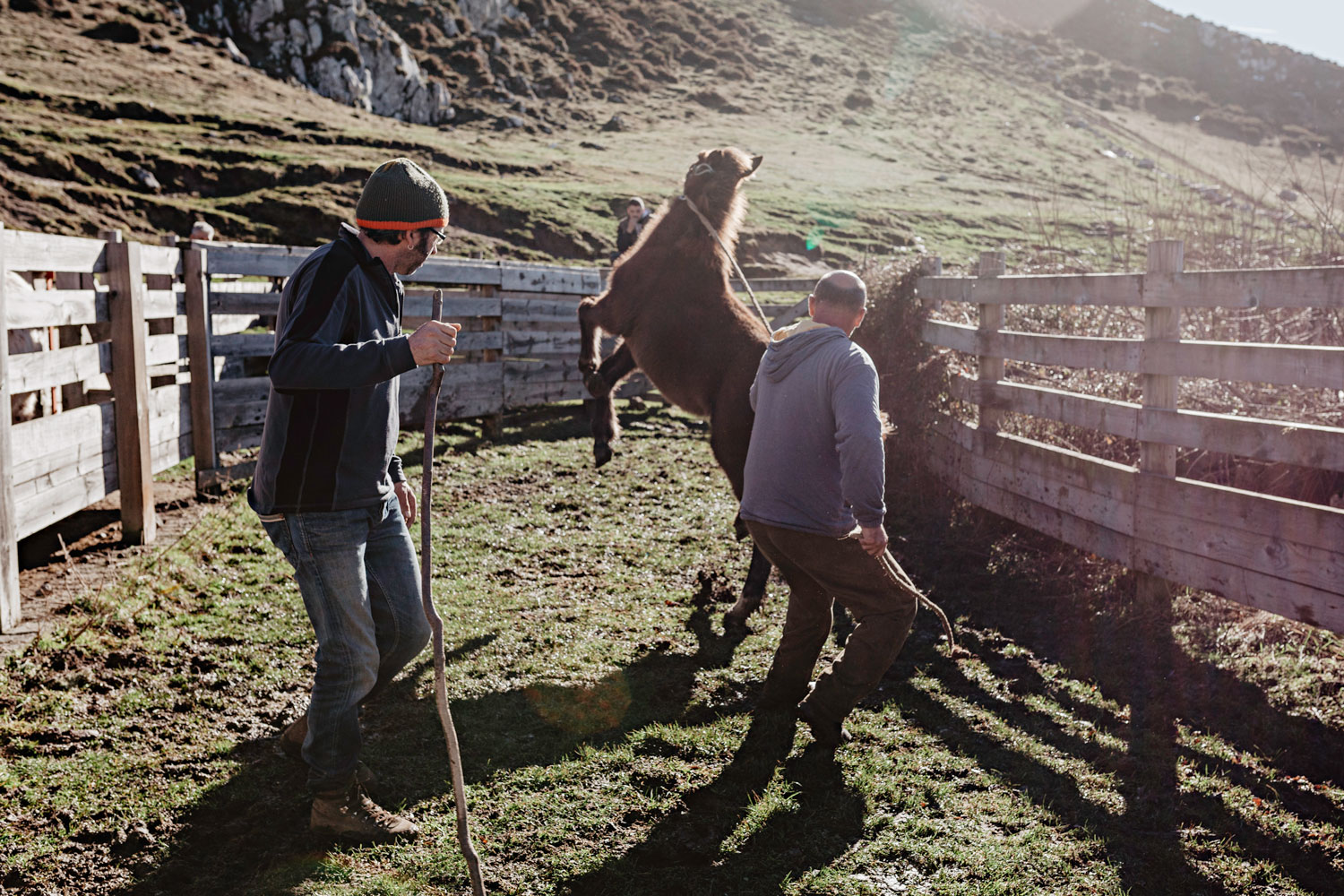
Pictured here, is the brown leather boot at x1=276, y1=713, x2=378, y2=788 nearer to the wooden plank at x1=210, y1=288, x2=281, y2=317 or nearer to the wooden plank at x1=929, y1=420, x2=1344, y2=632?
the wooden plank at x1=929, y1=420, x2=1344, y2=632

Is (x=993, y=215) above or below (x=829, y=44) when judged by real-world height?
below

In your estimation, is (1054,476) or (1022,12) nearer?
(1054,476)

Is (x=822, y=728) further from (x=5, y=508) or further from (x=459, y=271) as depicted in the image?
(x=459, y=271)

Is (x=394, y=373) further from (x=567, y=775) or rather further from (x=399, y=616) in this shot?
(x=567, y=775)

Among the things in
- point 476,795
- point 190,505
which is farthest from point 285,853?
point 190,505

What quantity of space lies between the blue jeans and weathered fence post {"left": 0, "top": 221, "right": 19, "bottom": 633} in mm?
2621

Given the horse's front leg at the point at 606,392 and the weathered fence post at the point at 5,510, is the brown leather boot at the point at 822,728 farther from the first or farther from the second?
the weathered fence post at the point at 5,510

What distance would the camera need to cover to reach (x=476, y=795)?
11.9 feet

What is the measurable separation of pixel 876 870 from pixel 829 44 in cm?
9566

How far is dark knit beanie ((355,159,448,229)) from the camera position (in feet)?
9.75

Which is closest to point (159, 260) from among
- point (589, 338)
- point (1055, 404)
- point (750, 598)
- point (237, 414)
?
point (237, 414)

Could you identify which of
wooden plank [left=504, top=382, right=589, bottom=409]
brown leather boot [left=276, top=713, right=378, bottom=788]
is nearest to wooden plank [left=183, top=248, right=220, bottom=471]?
wooden plank [left=504, top=382, right=589, bottom=409]

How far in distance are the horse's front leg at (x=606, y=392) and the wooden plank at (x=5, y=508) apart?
339 cm

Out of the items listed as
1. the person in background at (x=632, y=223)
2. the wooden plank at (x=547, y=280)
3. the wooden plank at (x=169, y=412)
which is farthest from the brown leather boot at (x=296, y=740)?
the person in background at (x=632, y=223)
